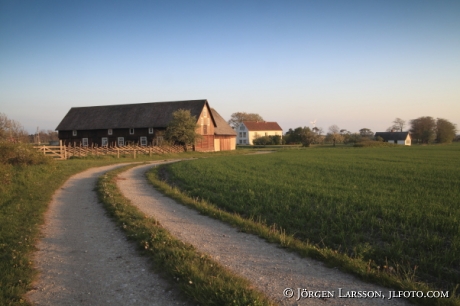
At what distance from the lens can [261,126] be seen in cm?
11294

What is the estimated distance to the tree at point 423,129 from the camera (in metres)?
101

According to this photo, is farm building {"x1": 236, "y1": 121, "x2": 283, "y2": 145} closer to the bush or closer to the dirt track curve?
the bush

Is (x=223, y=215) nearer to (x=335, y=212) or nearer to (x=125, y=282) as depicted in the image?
(x=335, y=212)

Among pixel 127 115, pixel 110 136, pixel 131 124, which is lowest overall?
pixel 110 136

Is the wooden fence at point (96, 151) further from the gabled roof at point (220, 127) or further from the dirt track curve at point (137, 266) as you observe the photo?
the dirt track curve at point (137, 266)

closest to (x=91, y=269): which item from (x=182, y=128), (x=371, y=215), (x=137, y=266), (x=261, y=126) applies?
(x=137, y=266)

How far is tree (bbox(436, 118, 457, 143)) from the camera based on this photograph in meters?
99.8

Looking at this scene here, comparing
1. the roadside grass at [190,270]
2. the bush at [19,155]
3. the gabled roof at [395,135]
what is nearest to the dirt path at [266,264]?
the roadside grass at [190,270]

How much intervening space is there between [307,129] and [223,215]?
263 feet

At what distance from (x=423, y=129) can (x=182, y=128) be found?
9220 centimetres

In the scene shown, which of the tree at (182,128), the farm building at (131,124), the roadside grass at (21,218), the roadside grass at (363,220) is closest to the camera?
the roadside grass at (21,218)

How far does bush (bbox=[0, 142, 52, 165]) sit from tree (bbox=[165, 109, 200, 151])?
25.4 m

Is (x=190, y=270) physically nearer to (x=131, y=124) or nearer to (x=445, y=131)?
(x=131, y=124)

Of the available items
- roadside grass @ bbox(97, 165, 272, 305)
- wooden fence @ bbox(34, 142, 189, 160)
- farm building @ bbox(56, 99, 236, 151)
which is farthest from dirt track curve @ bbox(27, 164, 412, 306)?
farm building @ bbox(56, 99, 236, 151)
